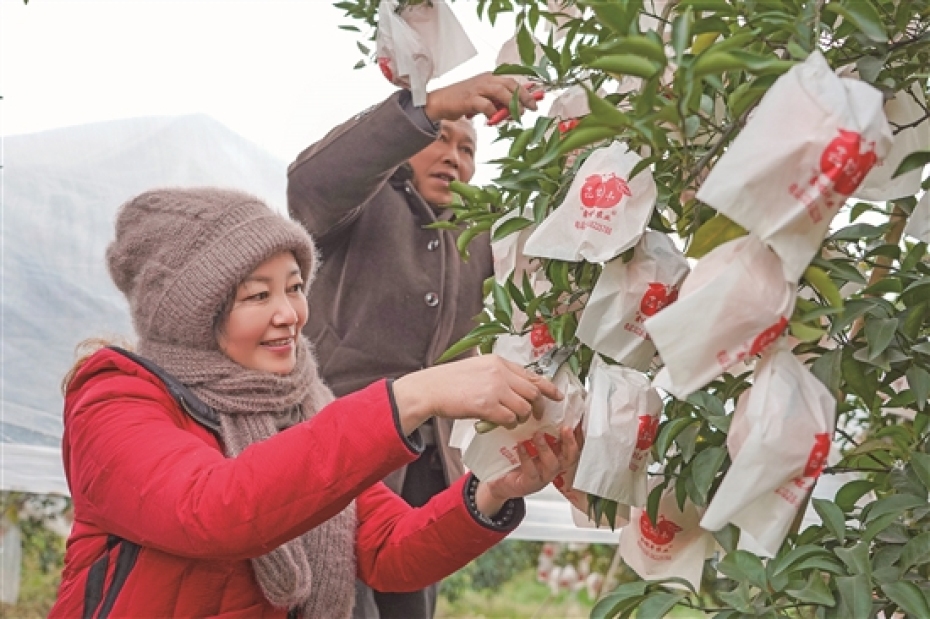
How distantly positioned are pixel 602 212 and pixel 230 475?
49cm

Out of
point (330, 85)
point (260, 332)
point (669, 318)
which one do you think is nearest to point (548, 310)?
point (669, 318)

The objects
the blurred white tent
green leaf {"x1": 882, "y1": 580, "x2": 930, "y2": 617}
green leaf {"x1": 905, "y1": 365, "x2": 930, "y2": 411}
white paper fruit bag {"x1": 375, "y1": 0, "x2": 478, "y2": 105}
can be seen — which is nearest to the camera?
green leaf {"x1": 882, "y1": 580, "x2": 930, "y2": 617}

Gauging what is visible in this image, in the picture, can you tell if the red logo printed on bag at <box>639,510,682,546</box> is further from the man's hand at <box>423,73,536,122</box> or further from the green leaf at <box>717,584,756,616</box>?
the man's hand at <box>423,73,536,122</box>

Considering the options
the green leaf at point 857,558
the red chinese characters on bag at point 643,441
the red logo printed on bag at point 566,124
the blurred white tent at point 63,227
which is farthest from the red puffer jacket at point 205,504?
the blurred white tent at point 63,227

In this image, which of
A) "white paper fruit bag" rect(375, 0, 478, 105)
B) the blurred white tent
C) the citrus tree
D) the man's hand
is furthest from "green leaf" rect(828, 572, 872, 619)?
the blurred white tent

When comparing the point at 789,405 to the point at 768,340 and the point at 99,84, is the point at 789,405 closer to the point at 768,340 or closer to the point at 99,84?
the point at 768,340

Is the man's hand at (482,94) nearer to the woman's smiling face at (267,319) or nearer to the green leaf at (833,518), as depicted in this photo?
the woman's smiling face at (267,319)

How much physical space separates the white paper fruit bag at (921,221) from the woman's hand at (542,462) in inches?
14.7

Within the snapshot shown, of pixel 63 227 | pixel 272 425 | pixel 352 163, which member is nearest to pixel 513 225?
pixel 272 425

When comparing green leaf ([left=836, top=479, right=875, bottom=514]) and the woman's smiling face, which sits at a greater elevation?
the woman's smiling face

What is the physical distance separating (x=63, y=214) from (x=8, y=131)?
0.20m

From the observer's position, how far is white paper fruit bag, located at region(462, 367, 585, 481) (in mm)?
1185

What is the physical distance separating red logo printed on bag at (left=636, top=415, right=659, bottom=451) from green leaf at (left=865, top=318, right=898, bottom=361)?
0.22 meters

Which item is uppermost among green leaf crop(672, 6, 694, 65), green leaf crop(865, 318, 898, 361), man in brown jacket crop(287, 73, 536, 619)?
green leaf crop(672, 6, 694, 65)
